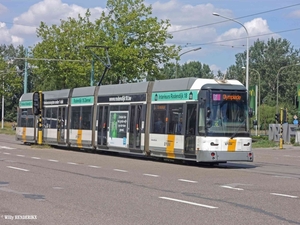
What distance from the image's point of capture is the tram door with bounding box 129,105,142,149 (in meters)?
26.3

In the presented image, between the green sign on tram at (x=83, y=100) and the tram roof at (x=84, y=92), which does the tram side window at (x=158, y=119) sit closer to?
the green sign on tram at (x=83, y=100)

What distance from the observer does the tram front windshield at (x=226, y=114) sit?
72.6 feet

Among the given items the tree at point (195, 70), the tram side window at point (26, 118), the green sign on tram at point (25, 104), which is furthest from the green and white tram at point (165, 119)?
the tree at point (195, 70)

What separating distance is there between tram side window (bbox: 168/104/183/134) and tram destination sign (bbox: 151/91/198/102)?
297 millimetres

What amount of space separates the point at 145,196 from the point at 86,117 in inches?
720

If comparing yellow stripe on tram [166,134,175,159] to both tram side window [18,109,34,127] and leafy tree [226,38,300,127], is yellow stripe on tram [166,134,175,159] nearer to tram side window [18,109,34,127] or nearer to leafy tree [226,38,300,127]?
tram side window [18,109,34,127]

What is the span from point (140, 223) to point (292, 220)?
251 centimetres

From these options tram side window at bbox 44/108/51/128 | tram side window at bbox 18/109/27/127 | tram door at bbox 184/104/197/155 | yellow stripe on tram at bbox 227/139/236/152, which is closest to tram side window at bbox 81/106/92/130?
tram side window at bbox 44/108/51/128

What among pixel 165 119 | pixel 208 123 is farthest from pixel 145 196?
pixel 165 119

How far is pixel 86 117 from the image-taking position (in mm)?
31484

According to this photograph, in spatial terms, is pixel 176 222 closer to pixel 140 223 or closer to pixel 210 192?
pixel 140 223

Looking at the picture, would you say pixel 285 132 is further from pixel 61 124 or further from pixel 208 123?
pixel 208 123

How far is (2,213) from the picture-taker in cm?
1091

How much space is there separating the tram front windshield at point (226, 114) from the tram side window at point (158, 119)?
285cm
